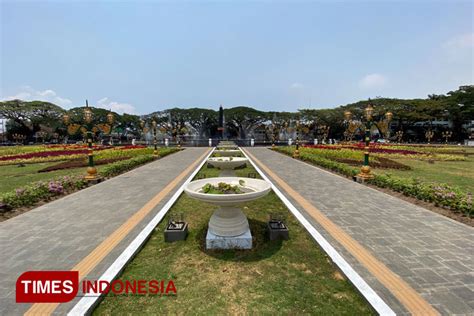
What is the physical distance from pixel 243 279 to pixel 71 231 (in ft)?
12.7

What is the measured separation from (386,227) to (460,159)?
1857 centimetres

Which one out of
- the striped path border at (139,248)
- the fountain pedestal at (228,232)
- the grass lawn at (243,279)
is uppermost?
the fountain pedestal at (228,232)

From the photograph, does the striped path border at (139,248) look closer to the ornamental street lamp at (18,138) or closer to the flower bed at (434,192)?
the flower bed at (434,192)

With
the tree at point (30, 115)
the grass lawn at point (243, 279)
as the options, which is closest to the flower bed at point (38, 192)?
the grass lawn at point (243, 279)

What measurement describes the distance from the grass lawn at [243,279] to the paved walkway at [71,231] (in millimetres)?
686

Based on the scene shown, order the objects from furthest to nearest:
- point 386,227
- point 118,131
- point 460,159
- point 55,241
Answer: point 118,131, point 460,159, point 386,227, point 55,241

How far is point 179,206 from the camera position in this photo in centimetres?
641

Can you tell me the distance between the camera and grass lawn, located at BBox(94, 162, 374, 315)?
2.74m

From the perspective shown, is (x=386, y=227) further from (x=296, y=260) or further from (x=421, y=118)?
(x=421, y=118)

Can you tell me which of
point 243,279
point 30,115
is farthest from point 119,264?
point 30,115

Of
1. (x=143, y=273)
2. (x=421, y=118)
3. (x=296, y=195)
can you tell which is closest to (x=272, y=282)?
(x=143, y=273)

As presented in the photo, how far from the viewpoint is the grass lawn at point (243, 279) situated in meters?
2.74

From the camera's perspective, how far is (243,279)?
3.27 metres

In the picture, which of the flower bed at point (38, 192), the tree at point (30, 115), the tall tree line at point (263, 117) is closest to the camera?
the flower bed at point (38, 192)
